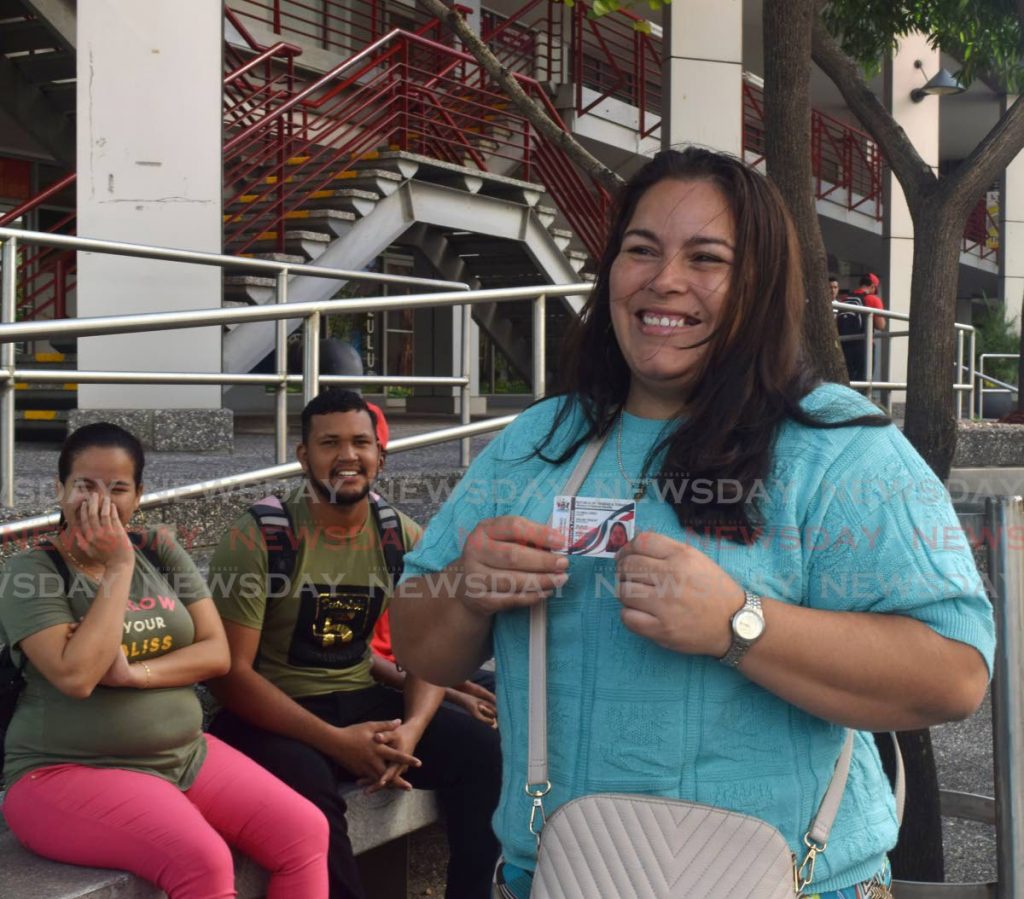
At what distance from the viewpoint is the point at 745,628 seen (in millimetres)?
1381

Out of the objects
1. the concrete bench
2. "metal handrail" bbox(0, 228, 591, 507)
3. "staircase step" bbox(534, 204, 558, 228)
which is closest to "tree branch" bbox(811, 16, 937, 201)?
"metal handrail" bbox(0, 228, 591, 507)

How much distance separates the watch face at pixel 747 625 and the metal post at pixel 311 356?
3425 mm

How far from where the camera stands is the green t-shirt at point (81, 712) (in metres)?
2.72

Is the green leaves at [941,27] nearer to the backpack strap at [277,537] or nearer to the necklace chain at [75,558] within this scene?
the backpack strap at [277,537]

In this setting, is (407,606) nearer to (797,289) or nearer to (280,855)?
(797,289)

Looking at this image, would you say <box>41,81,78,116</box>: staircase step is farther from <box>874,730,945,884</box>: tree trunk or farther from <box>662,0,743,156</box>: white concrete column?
<box>874,730,945,884</box>: tree trunk

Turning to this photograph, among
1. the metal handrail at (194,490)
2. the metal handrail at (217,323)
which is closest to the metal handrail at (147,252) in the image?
the metal handrail at (217,323)

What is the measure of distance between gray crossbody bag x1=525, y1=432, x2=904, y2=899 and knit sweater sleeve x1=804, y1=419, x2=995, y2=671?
24cm

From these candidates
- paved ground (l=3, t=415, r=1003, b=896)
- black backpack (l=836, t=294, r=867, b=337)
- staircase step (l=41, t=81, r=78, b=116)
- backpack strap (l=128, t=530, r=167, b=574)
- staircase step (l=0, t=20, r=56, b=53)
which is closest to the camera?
backpack strap (l=128, t=530, r=167, b=574)

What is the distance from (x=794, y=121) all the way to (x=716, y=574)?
8.92ft

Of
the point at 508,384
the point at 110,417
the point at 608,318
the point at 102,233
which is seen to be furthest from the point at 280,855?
the point at 508,384

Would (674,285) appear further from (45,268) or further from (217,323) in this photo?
(45,268)

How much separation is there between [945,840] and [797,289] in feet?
10.9

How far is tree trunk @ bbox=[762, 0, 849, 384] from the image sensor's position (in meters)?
3.69
